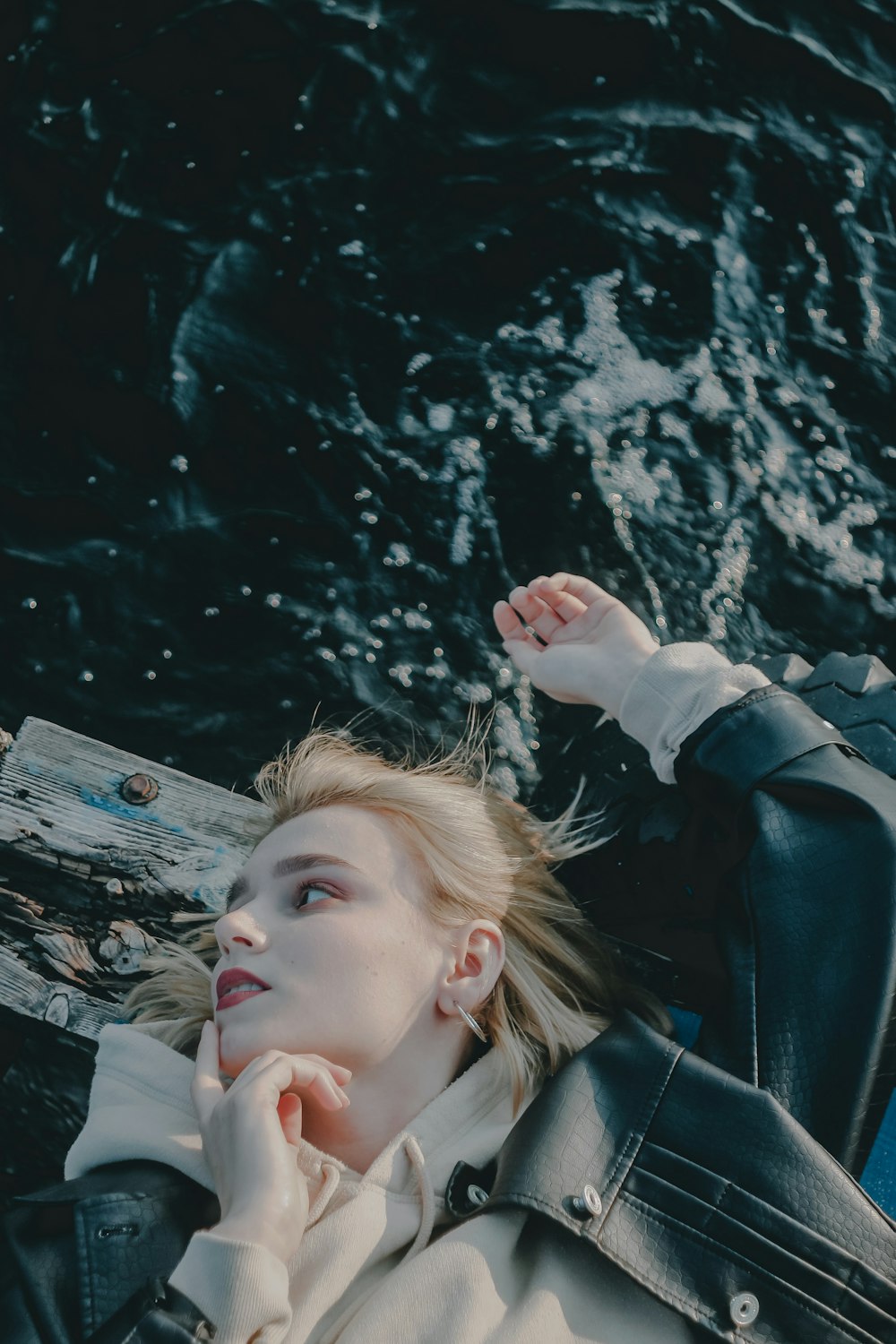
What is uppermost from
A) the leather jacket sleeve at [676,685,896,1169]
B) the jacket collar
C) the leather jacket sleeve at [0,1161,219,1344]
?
the leather jacket sleeve at [676,685,896,1169]

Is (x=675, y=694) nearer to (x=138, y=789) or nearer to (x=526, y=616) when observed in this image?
(x=526, y=616)

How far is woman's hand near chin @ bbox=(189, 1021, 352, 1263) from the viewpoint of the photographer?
2150 mm

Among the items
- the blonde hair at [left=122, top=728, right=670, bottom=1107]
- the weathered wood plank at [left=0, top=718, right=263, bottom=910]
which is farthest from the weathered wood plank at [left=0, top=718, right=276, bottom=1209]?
the blonde hair at [left=122, top=728, right=670, bottom=1107]

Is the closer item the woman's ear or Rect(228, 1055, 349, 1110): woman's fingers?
Rect(228, 1055, 349, 1110): woman's fingers

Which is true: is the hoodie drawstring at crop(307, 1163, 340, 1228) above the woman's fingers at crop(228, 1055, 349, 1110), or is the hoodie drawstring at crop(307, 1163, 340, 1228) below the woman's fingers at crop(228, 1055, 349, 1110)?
below

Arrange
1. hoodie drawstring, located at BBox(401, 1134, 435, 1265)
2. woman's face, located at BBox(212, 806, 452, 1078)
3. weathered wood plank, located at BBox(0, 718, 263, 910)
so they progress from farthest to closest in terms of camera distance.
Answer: weathered wood plank, located at BBox(0, 718, 263, 910) → woman's face, located at BBox(212, 806, 452, 1078) → hoodie drawstring, located at BBox(401, 1134, 435, 1265)

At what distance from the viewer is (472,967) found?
2.79m

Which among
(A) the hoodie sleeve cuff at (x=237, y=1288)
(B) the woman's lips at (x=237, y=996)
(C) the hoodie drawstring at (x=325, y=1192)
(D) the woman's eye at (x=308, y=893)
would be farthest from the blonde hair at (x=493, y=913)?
(A) the hoodie sleeve cuff at (x=237, y=1288)

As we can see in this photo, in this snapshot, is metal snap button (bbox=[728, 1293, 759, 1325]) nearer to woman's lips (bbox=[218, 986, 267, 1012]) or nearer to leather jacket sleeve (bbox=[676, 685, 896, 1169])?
leather jacket sleeve (bbox=[676, 685, 896, 1169])

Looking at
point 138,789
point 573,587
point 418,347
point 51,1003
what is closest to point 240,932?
point 51,1003

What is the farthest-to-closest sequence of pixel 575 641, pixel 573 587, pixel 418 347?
pixel 418 347, pixel 573 587, pixel 575 641

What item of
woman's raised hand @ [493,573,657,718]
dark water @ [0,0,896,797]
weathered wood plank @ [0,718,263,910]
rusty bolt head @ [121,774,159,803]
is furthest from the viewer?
dark water @ [0,0,896,797]

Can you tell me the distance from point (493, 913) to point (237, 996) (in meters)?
0.71

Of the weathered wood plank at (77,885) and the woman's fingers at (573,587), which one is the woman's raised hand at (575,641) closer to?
the woman's fingers at (573,587)
